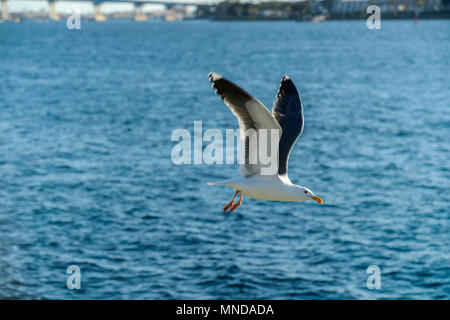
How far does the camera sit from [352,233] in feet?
164

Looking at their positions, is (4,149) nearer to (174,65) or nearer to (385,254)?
(385,254)

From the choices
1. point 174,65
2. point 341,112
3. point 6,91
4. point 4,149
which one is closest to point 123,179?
point 4,149

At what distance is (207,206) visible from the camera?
54.5 metres

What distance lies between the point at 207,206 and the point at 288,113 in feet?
137

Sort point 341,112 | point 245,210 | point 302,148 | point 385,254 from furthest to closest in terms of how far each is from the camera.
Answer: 1. point 341,112
2. point 302,148
3. point 245,210
4. point 385,254

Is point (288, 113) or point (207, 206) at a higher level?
point (288, 113)

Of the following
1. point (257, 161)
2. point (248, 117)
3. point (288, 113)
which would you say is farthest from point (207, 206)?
point (248, 117)

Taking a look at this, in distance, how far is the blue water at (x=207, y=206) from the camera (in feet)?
142

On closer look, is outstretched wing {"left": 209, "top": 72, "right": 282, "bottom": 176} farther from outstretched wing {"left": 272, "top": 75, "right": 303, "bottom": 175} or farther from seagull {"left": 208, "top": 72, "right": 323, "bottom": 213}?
outstretched wing {"left": 272, "top": 75, "right": 303, "bottom": 175}

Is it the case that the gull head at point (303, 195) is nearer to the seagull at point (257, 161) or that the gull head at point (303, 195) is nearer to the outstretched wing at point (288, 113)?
the seagull at point (257, 161)

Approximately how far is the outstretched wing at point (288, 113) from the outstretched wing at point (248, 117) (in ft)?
3.75

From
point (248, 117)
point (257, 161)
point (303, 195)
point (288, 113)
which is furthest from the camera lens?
point (288, 113)

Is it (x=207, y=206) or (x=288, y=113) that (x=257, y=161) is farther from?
(x=207, y=206)
